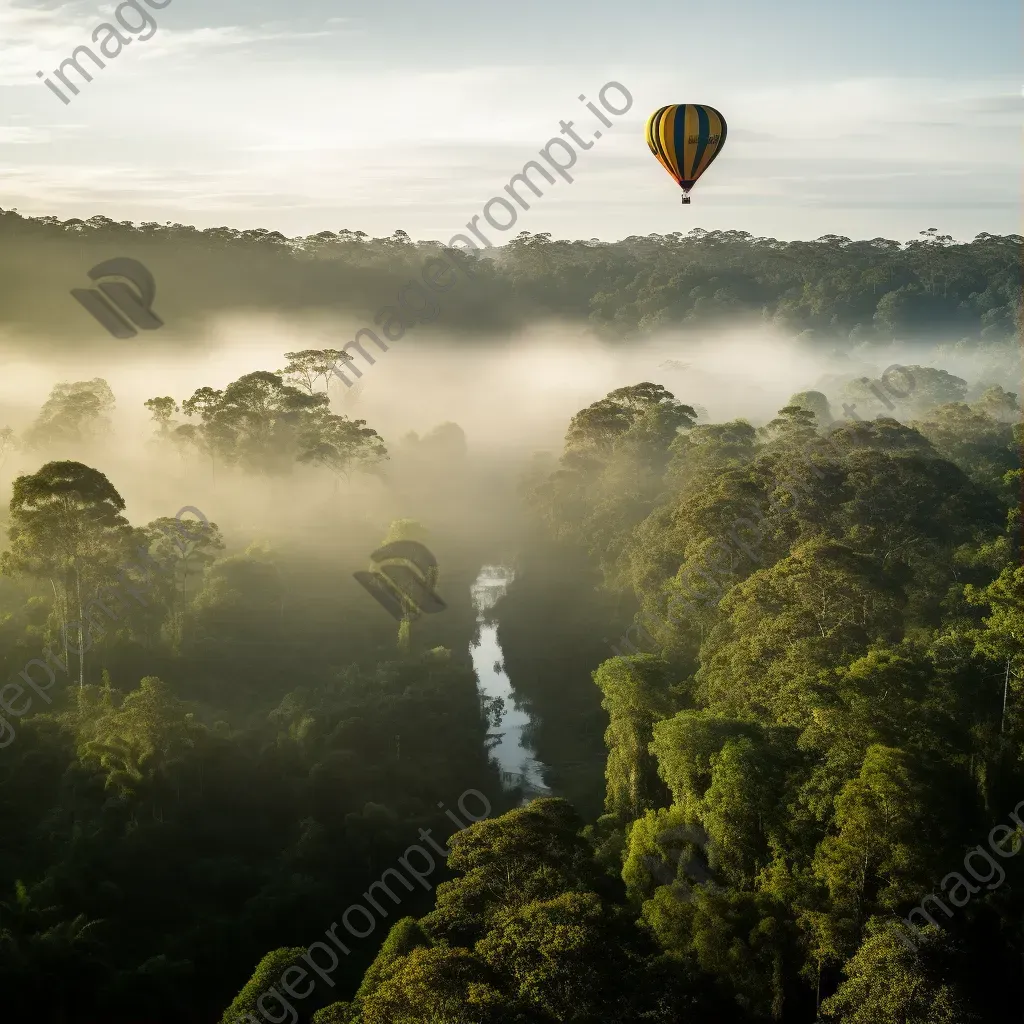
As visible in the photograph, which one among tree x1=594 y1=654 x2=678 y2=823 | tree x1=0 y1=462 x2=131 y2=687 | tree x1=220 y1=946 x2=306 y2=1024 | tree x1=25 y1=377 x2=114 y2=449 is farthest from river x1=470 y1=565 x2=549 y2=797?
tree x1=25 y1=377 x2=114 y2=449

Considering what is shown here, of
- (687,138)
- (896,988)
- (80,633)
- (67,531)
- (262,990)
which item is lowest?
(262,990)

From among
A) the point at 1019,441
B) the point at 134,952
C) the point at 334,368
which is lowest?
the point at 134,952

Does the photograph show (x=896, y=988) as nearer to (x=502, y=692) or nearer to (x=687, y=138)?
(x=502, y=692)

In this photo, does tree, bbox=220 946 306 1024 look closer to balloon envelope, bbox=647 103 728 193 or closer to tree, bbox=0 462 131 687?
tree, bbox=0 462 131 687

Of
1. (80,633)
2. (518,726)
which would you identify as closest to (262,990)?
(80,633)

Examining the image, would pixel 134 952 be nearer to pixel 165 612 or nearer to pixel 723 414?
pixel 165 612

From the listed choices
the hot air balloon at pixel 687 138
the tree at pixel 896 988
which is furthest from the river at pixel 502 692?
the hot air balloon at pixel 687 138

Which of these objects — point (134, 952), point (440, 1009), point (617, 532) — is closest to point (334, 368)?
point (617, 532)
